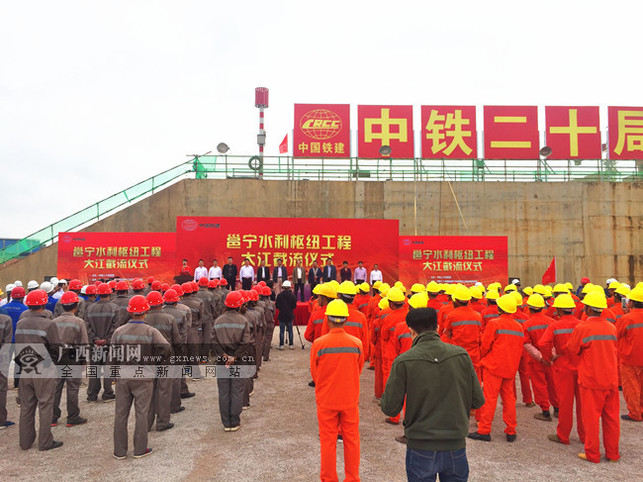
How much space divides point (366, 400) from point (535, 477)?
11.2 ft

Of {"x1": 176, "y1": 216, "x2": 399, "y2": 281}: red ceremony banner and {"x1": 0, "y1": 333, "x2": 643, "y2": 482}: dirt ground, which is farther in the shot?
{"x1": 176, "y1": 216, "x2": 399, "y2": 281}: red ceremony banner

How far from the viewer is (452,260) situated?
1888 centimetres

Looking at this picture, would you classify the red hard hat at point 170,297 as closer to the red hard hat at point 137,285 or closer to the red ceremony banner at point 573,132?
the red hard hat at point 137,285

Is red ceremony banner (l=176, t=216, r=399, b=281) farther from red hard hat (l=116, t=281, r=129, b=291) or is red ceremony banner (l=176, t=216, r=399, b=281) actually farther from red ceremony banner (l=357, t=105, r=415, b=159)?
red hard hat (l=116, t=281, r=129, b=291)

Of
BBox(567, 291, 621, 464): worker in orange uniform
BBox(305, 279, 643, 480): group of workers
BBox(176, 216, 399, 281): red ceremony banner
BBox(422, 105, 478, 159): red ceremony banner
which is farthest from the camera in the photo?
BBox(422, 105, 478, 159): red ceremony banner

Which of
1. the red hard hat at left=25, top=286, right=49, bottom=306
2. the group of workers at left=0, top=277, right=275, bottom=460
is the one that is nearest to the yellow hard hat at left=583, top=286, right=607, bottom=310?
the group of workers at left=0, top=277, right=275, bottom=460

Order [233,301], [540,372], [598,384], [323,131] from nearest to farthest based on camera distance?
1. [598,384]
2. [233,301]
3. [540,372]
4. [323,131]

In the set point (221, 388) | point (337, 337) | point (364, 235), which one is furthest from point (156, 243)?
point (337, 337)

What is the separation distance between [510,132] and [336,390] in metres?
22.5

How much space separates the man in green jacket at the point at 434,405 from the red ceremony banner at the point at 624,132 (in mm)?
25864

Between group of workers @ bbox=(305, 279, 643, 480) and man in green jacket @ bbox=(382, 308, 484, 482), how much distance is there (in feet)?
4.16

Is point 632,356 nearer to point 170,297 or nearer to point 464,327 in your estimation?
point 464,327

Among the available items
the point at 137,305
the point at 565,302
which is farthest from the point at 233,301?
the point at 565,302

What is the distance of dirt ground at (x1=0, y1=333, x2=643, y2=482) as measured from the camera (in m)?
4.93
